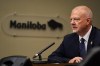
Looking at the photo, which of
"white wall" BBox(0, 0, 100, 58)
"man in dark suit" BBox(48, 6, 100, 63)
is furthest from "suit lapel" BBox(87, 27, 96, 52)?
"white wall" BBox(0, 0, 100, 58)

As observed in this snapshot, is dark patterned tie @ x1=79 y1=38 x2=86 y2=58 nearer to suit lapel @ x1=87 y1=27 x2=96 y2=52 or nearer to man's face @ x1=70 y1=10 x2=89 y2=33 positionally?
suit lapel @ x1=87 y1=27 x2=96 y2=52

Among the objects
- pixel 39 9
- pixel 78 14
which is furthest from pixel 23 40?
pixel 78 14

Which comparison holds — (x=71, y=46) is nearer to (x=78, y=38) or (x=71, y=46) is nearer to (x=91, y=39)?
(x=78, y=38)

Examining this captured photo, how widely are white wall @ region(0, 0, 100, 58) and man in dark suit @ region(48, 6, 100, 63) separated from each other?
6.95 ft

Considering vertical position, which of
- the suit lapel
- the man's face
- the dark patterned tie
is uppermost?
the man's face

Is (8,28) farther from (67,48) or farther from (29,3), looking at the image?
(67,48)

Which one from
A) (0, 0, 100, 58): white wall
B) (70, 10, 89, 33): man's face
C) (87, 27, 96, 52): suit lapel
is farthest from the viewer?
(0, 0, 100, 58): white wall

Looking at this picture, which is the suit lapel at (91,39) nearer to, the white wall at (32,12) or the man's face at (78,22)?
the man's face at (78,22)

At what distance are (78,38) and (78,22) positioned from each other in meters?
0.23

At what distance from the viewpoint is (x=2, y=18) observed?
4.64 m

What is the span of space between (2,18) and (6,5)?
0.25 metres

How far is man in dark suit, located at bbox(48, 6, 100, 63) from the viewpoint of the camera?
7.78 feet

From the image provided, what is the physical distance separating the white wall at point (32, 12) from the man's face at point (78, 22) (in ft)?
6.90

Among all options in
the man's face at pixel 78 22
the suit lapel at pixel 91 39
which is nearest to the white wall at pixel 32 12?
the man's face at pixel 78 22
